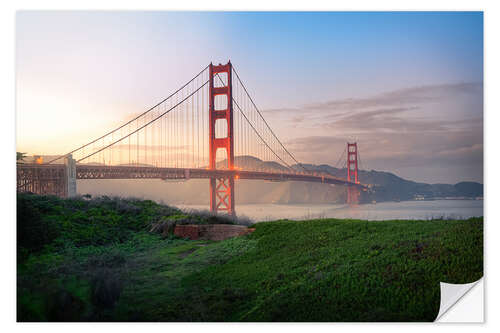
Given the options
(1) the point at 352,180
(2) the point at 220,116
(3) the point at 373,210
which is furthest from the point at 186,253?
(2) the point at 220,116

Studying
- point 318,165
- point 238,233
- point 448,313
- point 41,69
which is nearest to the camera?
point 448,313

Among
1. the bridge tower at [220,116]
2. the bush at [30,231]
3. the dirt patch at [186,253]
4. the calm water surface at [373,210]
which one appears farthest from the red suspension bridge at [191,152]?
the dirt patch at [186,253]

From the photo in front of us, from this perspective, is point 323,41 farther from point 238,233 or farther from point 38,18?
point 38,18
